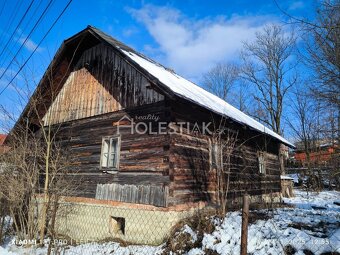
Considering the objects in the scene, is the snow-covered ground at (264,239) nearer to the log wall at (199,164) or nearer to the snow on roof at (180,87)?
the log wall at (199,164)

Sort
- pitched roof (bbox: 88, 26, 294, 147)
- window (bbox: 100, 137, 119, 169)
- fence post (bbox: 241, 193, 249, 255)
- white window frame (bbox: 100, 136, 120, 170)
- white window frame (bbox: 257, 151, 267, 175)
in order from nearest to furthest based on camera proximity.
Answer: fence post (bbox: 241, 193, 249, 255) → pitched roof (bbox: 88, 26, 294, 147) → white window frame (bbox: 100, 136, 120, 170) → window (bbox: 100, 137, 119, 169) → white window frame (bbox: 257, 151, 267, 175)

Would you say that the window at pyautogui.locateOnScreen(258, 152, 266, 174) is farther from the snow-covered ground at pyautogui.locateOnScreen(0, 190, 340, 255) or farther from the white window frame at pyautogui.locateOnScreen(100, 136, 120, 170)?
the white window frame at pyautogui.locateOnScreen(100, 136, 120, 170)

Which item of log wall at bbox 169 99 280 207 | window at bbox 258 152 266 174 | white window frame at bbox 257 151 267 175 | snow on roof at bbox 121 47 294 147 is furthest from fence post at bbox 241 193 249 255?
window at bbox 258 152 266 174

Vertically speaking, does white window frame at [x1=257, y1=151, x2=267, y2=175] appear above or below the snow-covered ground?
above

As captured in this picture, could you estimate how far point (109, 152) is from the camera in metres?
9.66

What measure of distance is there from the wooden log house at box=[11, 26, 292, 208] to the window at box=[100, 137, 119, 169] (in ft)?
0.11

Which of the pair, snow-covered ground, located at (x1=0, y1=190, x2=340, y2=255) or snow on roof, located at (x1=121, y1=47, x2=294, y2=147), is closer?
snow-covered ground, located at (x1=0, y1=190, x2=340, y2=255)

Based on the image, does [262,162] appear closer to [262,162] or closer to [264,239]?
[262,162]

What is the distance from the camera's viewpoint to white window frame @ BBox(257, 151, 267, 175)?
13741mm

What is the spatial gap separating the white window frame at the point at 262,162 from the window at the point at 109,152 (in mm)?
7160

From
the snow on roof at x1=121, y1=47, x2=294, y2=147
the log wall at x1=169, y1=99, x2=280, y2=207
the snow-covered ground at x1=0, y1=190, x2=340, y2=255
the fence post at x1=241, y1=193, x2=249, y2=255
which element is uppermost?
the snow on roof at x1=121, y1=47, x2=294, y2=147

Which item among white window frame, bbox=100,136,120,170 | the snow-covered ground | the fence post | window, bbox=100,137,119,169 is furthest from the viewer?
window, bbox=100,137,119,169

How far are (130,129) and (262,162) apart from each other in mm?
7751

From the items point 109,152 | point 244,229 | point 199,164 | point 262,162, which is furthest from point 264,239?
point 262,162
